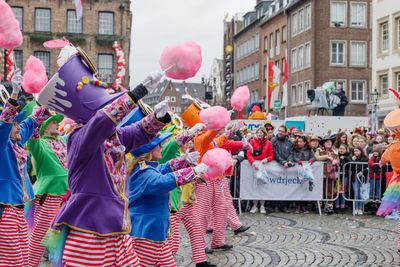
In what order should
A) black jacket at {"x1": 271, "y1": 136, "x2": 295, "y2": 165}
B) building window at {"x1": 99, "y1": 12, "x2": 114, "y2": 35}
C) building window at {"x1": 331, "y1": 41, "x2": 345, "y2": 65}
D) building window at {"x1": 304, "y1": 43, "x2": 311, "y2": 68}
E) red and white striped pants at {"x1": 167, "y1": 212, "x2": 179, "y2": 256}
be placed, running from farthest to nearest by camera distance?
building window at {"x1": 304, "y1": 43, "x2": 311, "y2": 68}
building window at {"x1": 331, "y1": 41, "x2": 345, "y2": 65}
building window at {"x1": 99, "y1": 12, "x2": 114, "y2": 35}
black jacket at {"x1": 271, "y1": 136, "x2": 295, "y2": 165}
red and white striped pants at {"x1": 167, "y1": 212, "x2": 179, "y2": 256}

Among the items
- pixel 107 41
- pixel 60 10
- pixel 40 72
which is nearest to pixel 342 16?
pixel 107 41

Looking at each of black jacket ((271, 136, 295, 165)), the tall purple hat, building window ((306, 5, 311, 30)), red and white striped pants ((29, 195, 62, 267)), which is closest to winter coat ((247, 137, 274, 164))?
black jacket ((271, 136, 295, 165))

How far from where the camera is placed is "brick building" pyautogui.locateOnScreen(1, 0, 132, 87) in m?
40.0

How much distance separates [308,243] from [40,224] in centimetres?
407

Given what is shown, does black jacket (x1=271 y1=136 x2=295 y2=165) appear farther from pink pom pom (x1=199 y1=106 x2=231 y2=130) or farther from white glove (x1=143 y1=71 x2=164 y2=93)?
white glove (x1=143 y1=71 x2=164 y2=93)

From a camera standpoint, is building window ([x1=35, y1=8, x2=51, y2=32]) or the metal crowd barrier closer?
the metal crowd barrier

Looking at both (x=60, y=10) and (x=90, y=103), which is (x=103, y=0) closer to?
(x=60, y=10)

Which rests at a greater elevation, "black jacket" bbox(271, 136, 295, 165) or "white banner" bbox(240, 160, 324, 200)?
"black jacket" bbox(271, 136, 295, 165)

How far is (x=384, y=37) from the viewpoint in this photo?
34.6 meters

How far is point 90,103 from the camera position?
343 cm

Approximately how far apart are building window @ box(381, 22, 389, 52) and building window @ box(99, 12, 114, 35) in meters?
19.3

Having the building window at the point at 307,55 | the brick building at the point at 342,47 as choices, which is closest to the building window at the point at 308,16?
the brick building at the point at 342,47

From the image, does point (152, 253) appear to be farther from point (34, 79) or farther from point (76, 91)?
point (34, 79)

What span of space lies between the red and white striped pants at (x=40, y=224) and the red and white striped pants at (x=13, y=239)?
0.99 m
